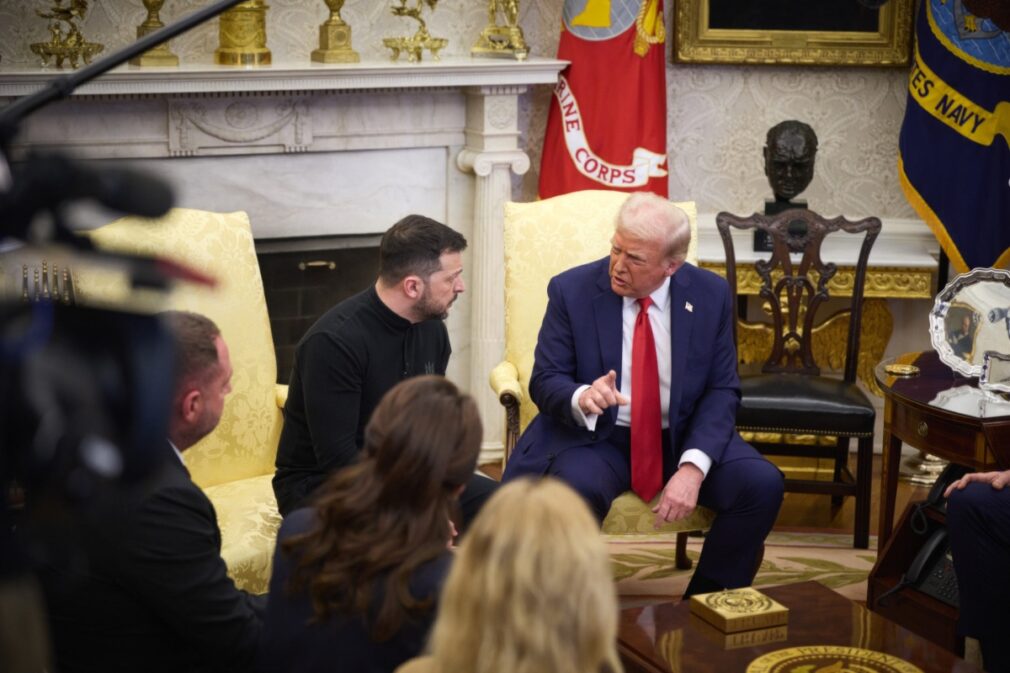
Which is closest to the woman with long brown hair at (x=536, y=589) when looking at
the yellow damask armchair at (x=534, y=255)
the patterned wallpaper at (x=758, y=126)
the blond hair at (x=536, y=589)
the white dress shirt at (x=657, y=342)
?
the blond hair at (x=536, y=589)

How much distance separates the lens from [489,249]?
507cm

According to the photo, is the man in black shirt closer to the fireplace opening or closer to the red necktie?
the red necktie

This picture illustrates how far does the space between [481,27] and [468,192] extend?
67 centimetres

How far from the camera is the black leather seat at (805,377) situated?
13.6 ft

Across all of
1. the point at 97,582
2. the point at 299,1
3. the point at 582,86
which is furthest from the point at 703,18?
the point at 97,582

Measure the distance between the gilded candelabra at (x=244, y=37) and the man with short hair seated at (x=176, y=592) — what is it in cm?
251

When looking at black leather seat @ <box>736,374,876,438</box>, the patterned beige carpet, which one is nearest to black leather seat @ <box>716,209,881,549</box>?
black leather seat @ <box>736,374,876,438</box>

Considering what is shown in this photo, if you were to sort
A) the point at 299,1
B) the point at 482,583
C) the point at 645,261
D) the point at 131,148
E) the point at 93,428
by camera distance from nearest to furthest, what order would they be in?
the point at 93,428
the point at 482,583
the point at 645,261
the point at 131,148
the point at 299,1

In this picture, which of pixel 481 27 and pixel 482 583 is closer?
pixel 482 583

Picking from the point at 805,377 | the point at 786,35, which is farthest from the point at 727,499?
the point at 786,35

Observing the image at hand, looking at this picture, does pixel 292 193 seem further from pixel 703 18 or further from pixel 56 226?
pixel 56 226

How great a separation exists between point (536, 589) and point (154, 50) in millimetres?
3457

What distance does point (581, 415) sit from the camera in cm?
332

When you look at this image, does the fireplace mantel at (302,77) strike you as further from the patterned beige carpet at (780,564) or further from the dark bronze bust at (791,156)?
the patterned beige carpet at (780,564)
